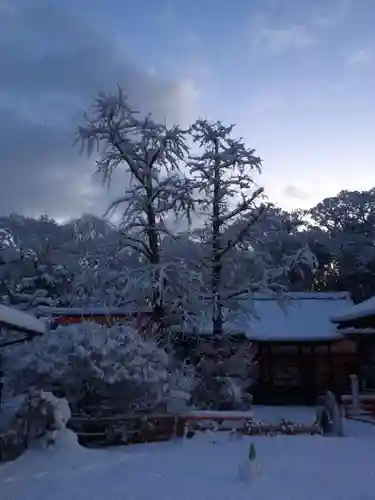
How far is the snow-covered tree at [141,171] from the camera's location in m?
19.7

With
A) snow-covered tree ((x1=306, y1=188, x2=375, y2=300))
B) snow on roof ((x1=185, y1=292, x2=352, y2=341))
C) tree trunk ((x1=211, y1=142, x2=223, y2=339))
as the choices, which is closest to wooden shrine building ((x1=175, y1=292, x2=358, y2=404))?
snow on roof ((x1=185, y1=292, x2=352, y2=341))

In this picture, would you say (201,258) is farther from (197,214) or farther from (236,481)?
(236,481)

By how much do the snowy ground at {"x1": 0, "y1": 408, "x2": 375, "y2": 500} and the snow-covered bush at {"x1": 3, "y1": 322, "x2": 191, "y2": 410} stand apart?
52.6 inches

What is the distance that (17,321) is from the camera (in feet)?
35.9

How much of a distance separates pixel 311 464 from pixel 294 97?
7540 mm

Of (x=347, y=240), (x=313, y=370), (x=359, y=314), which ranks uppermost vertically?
(x=347, y=240)

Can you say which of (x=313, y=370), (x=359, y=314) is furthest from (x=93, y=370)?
(x=313, y=370)

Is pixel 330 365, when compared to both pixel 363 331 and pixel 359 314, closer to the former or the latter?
pixel 363 331

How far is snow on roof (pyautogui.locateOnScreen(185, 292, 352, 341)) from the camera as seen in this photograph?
24203mm

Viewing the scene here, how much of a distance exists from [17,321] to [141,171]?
9912 millimetres

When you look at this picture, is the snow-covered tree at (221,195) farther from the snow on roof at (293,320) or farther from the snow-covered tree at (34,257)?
the snow-covered tree at (34,257)

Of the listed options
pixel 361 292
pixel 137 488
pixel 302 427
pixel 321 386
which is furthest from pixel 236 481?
pixel 361 292

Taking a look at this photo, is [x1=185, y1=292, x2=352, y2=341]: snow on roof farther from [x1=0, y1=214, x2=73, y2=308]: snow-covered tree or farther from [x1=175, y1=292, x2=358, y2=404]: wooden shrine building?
[x1=0, y1=214, x2=73, y2=308]: snow-covered tree

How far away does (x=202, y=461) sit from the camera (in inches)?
406
